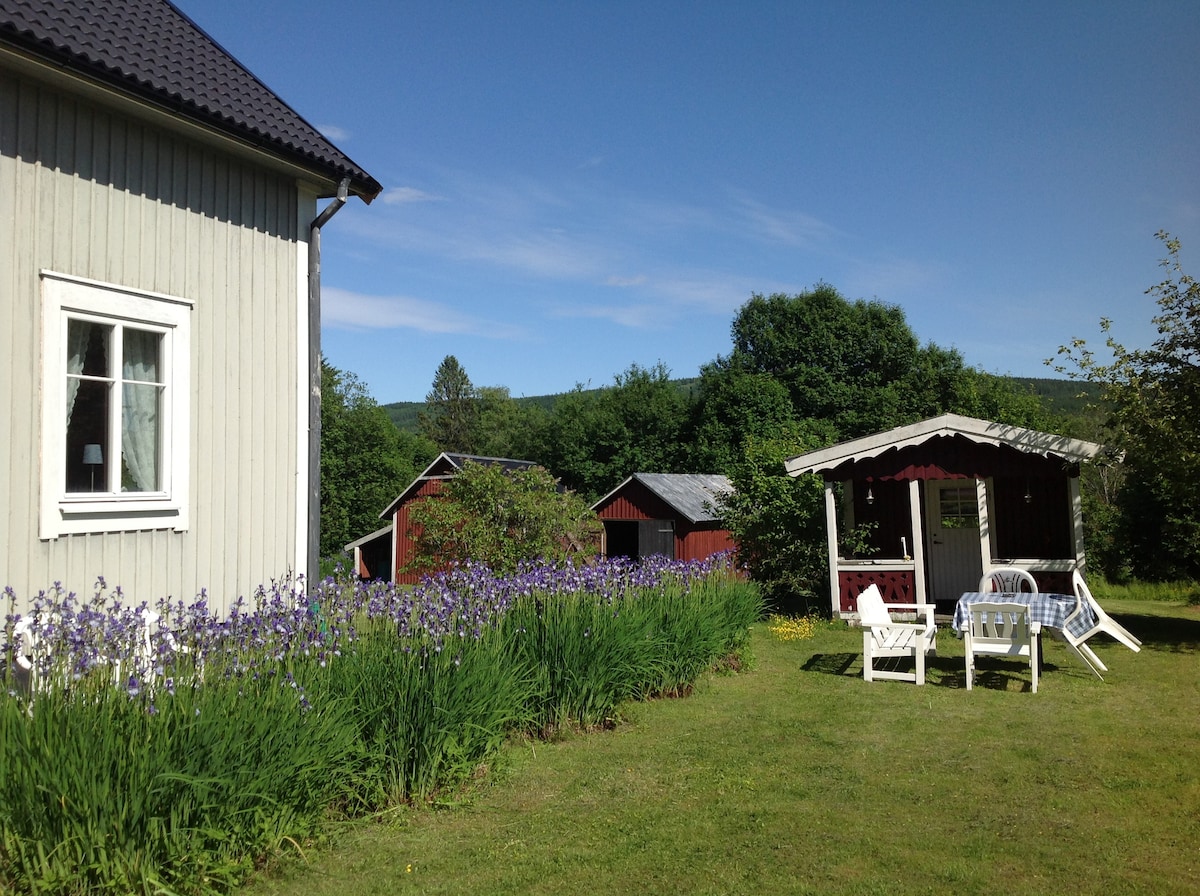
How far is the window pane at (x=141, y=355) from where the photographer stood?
6488 millimetres

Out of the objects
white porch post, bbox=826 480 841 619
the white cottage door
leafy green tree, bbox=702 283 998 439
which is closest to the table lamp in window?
white porch post, bbox=826 480 841 619

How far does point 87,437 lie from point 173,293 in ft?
4.00

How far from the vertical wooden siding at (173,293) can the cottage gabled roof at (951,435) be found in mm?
8813

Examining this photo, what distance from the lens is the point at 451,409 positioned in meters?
89.8

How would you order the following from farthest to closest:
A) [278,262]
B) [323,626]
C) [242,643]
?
[278,262], [323,626], [242,643]

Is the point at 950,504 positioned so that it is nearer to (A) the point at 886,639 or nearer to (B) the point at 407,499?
(A) the point at 886,639

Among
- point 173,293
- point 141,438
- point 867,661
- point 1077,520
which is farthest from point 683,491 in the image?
point 141,438

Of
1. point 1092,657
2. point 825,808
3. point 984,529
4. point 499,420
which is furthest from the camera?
point 499,420

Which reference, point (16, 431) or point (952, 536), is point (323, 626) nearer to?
point (16, 431)

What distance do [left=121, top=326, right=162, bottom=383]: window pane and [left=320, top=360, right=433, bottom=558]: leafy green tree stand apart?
47.7 meters

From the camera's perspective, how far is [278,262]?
7.71 metres

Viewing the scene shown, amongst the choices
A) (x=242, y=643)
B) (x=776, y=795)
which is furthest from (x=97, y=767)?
(x=776, y=795)

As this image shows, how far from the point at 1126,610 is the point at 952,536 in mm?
3434

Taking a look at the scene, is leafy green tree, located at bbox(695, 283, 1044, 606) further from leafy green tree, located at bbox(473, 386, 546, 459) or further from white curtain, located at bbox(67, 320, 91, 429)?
white curtain, located at bbox(67, 320, 91, 429)
